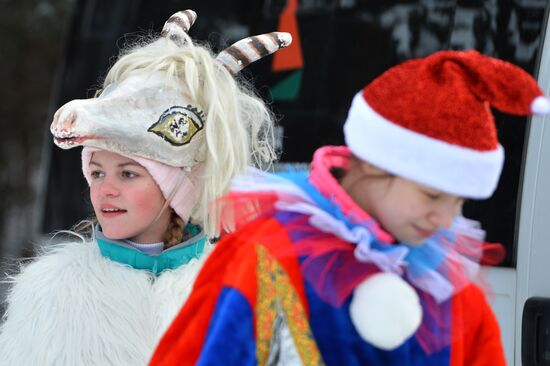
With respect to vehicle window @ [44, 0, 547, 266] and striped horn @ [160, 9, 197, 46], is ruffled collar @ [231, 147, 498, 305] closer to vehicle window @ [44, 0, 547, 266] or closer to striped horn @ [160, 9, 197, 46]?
striped horn @ [160, 9, 197, 46]

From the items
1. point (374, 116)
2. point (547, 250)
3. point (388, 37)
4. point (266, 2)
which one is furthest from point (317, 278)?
point (266, 2)

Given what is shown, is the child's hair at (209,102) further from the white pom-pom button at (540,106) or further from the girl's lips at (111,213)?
the white pom-pom button at (540,106)

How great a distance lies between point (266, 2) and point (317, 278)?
2584 millimetres

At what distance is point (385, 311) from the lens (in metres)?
2.04

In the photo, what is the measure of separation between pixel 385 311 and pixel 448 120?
0.38 metres

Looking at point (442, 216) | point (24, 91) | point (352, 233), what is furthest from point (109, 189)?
point (24, 91)

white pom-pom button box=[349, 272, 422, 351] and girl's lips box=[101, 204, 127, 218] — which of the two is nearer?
white pom-pom button box=[349, 272, 422, 351]

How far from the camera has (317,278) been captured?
2.10m

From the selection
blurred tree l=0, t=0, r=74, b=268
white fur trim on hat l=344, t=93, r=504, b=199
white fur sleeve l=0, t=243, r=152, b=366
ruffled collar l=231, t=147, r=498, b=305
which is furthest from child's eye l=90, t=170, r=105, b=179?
blurred tree l=0, t=0, r=74, b=268

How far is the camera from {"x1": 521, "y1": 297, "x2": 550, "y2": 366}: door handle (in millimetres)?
3201

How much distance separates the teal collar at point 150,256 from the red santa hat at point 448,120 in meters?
0.87

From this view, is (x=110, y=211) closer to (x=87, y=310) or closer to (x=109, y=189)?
(x=109, y=189)

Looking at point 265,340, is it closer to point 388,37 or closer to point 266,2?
point 388,37

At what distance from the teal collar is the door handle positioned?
3.35 feet
